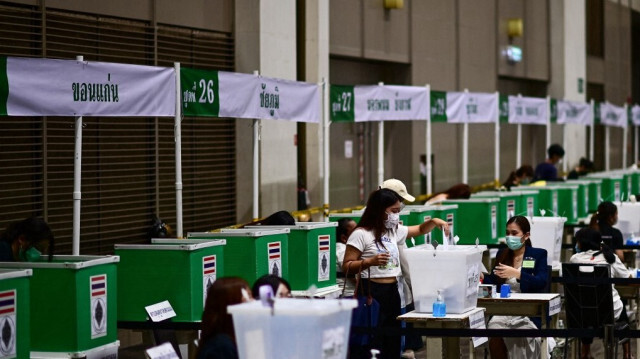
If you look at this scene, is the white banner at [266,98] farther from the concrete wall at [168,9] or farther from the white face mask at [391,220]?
the concrete wall at [168,9]

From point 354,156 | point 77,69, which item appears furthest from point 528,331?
point 354,156

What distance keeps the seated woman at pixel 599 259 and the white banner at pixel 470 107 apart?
6101 millimetres

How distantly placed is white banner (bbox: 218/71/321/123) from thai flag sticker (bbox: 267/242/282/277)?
1622 mm

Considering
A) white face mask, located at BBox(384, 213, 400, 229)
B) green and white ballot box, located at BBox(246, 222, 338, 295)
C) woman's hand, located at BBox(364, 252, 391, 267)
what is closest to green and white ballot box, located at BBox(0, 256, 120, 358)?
woman's hand, located at BBox(364, 252, 391, 267)

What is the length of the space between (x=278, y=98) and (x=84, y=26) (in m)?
2.34

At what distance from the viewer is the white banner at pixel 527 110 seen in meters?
22.8

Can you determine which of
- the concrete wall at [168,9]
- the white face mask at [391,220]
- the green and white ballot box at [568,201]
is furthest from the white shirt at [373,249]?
the green and white ballot box at [568,201]

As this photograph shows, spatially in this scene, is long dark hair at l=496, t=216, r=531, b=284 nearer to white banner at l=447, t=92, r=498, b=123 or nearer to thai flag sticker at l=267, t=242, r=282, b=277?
thai flag sticker at l=267, t=242, r=282, b=277

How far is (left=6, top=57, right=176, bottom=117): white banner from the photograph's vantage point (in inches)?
358

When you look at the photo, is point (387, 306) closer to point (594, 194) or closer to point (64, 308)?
point (64, 308)

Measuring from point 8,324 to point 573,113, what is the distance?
2139 centimetres

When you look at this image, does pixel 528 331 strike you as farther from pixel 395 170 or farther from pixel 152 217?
pixel 395 170

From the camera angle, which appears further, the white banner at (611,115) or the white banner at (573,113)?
the white banner at (611,115)

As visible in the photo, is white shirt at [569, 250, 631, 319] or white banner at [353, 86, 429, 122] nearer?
white shirt at [569, 250, 631, 319]
